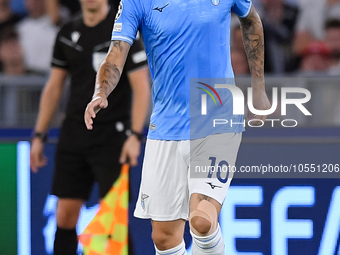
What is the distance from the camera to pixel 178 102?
10.6ft

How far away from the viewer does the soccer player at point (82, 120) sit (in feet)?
13.5

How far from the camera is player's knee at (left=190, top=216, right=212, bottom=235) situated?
2.97 m

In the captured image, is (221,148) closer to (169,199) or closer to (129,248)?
(169,199)

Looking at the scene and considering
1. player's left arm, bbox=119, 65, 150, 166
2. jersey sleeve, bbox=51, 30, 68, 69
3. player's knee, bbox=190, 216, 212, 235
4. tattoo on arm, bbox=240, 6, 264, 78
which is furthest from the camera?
jersey sleeve, bbox=51, 30, 68, 69

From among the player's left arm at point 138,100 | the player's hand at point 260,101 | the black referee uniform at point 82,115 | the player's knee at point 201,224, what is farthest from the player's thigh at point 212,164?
the black referee uniform at point 82,115

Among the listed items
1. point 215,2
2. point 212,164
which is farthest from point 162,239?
Result: point 215,2

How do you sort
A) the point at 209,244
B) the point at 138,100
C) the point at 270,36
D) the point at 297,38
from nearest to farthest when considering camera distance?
the point at 209,244, the point at 138,100, the point at 270,36, the point at 297,38

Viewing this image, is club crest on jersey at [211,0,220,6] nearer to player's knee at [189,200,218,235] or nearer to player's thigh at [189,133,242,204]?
player's thigh at [189,133,242,204]

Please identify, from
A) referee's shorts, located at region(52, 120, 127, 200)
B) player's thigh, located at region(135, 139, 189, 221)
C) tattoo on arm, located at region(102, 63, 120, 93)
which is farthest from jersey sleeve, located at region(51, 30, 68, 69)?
player's thigh, located at region(135, 139, 189, 221)

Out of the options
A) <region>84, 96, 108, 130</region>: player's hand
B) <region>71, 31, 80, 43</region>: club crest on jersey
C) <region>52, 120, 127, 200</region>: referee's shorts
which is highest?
<region>71, 31, 80, 43</region>: club crest on jersey

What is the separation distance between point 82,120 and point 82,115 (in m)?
0.04

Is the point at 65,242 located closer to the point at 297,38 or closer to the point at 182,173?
the point at 182,173

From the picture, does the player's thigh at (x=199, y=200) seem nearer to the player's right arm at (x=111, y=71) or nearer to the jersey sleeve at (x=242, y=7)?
the player's right arm at (x=111, y=71)

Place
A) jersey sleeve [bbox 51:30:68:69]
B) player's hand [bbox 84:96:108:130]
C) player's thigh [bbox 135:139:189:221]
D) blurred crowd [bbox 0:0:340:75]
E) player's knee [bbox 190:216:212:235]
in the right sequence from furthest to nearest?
blurred crowd [bbox 0:0:340:75]
jersey sleeve [bbox 51:30:68:69]
player's thigh [bbox 135:139:189:221]
player's knee [bbox 190:216:212:235]
player's hand [bbox 84:96:108:130]
